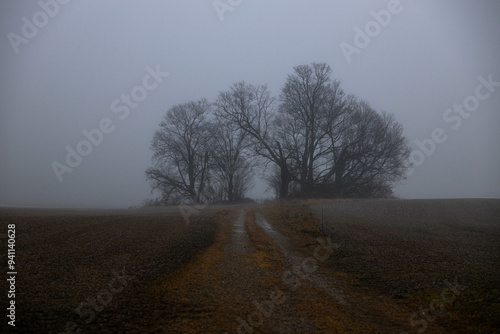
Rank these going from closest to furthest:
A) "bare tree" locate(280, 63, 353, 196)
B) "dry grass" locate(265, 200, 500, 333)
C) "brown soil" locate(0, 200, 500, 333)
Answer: "brown soil" locate(0, 200, 500, 333)
"dry grass" locate(265, 200, 500, 333)
"bare tree" locate(280, 63, 353, 196)

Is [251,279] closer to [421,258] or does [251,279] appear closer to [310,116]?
[421,258]

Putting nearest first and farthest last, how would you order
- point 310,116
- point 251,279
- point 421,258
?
1. point 251,279
2. point 421,258
3. point 310,116

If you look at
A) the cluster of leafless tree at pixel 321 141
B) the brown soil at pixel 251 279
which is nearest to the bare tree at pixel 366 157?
the cluster of leafless tree at pixel 321 141

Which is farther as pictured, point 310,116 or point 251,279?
point 310,116

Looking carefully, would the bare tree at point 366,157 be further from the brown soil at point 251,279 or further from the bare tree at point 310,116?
the brown soil at point 251,279

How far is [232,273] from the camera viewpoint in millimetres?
7680

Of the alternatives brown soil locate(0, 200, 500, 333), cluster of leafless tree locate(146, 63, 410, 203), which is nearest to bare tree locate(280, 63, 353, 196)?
cluster of leafless tree locate(146, 63, 410, 203)

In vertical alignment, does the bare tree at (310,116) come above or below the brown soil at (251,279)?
above

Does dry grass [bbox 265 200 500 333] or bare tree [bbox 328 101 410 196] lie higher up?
bare tree [bbox 328 101 410 196]

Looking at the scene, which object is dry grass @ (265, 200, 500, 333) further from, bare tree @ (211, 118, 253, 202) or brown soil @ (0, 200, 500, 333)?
bare tree @ (211, 118, 253, 202)

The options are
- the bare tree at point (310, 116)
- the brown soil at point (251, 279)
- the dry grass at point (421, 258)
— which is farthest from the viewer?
the bare tree at point (310, 116)

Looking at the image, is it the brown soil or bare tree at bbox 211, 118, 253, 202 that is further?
bare tree at bbox 211, 118, 253, 202

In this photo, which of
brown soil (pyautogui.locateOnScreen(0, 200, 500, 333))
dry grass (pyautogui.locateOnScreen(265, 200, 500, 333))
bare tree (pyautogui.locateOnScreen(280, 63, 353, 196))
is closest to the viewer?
brown soil (pyautogui.locateOnScreen(0, 200, 500, 333))

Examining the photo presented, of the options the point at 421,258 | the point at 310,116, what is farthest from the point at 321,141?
the point at 421,258
